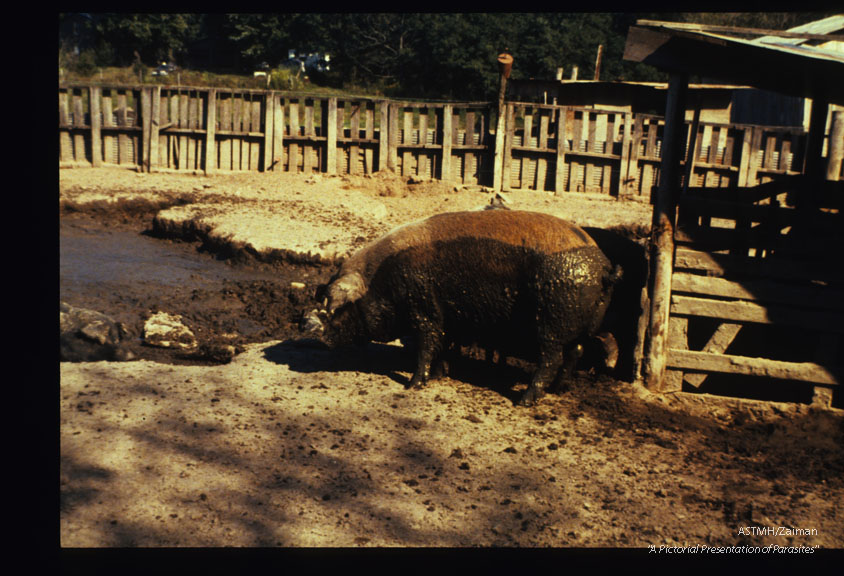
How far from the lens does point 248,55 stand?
37500mm

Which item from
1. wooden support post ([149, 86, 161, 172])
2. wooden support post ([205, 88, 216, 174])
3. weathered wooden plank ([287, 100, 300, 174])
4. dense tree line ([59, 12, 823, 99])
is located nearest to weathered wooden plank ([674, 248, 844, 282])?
weathered wooden plank ([287, 100, 300, 174])

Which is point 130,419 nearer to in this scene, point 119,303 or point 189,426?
point 189,426

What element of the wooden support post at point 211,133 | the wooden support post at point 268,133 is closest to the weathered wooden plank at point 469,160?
the wooden support post at point 268,133

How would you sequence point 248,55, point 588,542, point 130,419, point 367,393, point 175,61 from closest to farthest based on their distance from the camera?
point 588,542
point 130,419
point 367,393
point 248,55
point 175,61

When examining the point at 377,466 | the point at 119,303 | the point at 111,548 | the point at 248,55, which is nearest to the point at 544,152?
the point at 119,303

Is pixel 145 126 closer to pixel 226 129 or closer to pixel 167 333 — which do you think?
pixel 226 129

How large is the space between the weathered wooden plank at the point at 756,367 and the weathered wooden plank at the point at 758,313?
0.34 m

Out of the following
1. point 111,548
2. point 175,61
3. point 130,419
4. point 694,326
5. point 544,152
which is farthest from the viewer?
point 175,61

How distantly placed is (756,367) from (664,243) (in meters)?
1.35

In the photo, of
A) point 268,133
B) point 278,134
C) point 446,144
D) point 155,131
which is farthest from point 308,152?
point 155,131

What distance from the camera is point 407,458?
5336 mm

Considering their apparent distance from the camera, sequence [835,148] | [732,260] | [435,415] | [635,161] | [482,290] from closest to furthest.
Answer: [435,415] → [482,290] → [732,260] → [835,148] → [635,161]

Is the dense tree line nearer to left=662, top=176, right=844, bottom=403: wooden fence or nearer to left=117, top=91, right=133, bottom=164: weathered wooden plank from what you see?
left=117, top=91, right=133, bottom=164: weathered wooden plank
